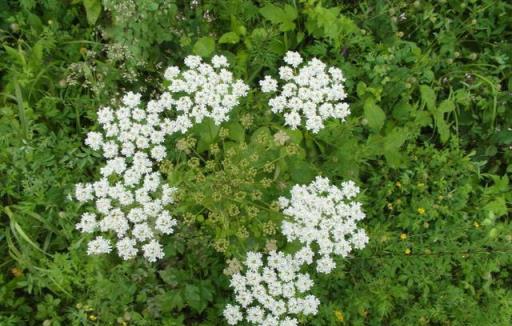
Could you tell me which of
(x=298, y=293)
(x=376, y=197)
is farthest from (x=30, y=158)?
(x=376, y=197)

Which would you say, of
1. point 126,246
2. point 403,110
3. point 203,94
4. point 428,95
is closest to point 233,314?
point 126,246

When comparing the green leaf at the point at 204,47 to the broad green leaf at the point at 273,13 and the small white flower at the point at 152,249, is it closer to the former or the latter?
the broad green leaf at the point at 273,13

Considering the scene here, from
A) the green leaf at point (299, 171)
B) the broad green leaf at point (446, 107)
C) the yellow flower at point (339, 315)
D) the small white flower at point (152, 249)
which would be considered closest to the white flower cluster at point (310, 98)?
the green leaf at point (299, 171)

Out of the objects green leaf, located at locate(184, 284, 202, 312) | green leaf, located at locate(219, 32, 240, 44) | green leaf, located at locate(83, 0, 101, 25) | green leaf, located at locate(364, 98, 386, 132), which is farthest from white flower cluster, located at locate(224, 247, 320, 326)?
green leaf, located at locate(83, 0, 101, 25)

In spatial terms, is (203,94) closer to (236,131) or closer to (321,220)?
(236,131)

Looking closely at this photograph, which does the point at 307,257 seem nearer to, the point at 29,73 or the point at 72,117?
the point at 72,117

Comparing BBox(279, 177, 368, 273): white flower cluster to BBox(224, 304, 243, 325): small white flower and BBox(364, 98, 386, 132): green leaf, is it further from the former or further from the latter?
BBox(364, 98, 386, 132): green leaf
